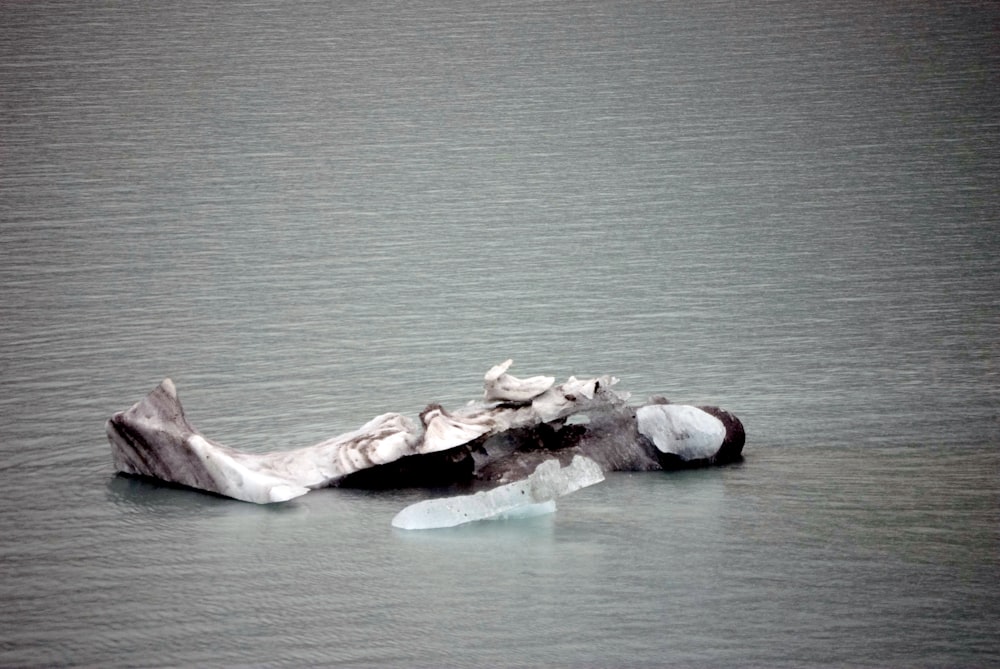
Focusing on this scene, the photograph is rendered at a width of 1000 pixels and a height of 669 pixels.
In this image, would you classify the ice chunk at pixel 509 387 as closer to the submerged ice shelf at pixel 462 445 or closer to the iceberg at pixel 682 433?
the submerged ice shelf at pixel 462 445

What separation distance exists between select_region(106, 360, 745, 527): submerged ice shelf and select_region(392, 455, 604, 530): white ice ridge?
0.03 metres

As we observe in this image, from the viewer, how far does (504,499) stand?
2.24m

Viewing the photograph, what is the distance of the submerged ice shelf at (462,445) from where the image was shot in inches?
94.0

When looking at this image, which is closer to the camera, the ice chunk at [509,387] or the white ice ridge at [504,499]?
the white ice ridge at [504,499]

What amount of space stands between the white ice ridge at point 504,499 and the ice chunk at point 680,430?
271 mm

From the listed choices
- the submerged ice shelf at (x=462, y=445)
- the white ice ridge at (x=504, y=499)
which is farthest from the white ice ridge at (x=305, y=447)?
the white ice ridge at (x=504, y=499)

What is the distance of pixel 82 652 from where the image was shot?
1.84 meters

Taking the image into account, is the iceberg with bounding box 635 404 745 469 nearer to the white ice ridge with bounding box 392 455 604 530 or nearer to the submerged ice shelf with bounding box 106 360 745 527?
the submerged ice shelf with bounding box 106 360 745 527

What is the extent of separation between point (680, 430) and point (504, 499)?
14.8 inches

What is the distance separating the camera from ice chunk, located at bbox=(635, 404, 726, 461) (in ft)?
8.18

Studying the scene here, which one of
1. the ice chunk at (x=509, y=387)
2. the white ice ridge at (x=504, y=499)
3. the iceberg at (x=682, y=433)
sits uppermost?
the ice chunk at (x=509, y=387)

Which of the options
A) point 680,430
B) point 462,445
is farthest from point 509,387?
point 680,430

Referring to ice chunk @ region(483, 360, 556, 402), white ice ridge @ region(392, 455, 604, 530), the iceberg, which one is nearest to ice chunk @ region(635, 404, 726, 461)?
the iceberg

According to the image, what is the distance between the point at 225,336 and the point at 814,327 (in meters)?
1.24
